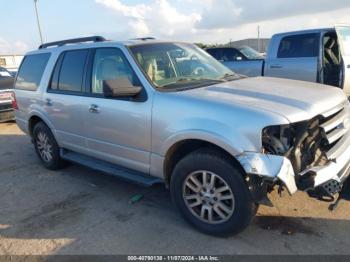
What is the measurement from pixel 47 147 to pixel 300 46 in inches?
225

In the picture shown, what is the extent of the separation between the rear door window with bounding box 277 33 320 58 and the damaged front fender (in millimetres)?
5542

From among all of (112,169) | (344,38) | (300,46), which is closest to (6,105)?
(112,169)

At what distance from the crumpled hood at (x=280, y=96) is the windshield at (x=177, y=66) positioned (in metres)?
0.31

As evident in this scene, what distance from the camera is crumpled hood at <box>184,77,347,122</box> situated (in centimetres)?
318

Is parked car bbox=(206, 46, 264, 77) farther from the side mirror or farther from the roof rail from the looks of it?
the side mirror

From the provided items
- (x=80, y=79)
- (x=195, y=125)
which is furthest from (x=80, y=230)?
(x=80, y=79)

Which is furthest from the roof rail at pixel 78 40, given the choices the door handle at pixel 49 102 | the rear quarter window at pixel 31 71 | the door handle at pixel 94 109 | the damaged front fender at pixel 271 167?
the damaged front fender at pixel 271 167

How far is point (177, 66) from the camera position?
444 cm

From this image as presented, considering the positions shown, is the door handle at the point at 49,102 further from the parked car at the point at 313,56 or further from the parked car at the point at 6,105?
the parked car at the point at 313,56

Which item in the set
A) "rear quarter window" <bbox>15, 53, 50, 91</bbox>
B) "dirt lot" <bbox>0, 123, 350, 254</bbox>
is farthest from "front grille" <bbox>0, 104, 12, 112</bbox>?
"dirt lot" <bbox>0, 123, 350, 254</bbox>

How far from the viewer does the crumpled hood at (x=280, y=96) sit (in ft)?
10.4

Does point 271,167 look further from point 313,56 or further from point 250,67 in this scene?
point 250,67

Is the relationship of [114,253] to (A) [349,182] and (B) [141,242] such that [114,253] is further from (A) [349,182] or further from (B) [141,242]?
(A) [349,182]

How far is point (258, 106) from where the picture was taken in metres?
3.23
